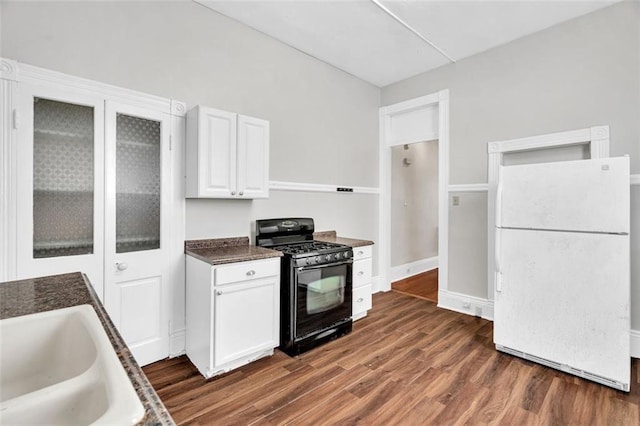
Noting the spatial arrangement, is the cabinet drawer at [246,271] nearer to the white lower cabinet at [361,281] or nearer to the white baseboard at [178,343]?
the white baseboard at [178,343]

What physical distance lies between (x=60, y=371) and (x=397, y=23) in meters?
3.55

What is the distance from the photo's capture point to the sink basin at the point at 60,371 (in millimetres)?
632

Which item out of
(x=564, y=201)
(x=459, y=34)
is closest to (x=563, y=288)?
(x=564, y=201)

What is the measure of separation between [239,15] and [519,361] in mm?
3975

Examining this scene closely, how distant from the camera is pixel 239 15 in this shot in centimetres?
289

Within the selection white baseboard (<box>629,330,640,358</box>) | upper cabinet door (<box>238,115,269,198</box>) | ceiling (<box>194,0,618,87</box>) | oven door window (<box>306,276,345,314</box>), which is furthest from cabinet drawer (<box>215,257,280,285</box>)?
white baseboard (<box>629,330,640,358</box>)

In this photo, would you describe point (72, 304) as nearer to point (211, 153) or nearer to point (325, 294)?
point (211, 153)

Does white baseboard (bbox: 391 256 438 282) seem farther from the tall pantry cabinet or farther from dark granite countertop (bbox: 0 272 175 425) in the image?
dark granite countertop (bbox: 0 272 175 425)

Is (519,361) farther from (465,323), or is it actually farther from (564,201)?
(564,201)

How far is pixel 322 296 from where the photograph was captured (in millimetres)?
2881

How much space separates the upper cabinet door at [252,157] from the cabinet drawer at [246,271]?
0.65 m

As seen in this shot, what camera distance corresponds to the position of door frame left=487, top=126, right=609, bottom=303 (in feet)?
9.27

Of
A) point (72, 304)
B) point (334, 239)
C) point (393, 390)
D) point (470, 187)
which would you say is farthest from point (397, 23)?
point (72, 304)

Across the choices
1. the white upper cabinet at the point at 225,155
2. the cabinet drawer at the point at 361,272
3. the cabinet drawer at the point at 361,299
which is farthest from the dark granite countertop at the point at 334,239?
the white upper cabinet at the point at 225,155
